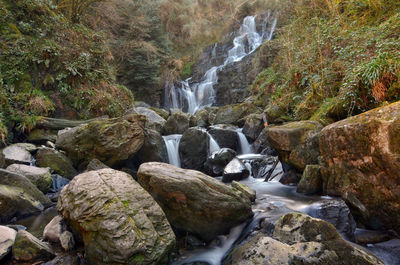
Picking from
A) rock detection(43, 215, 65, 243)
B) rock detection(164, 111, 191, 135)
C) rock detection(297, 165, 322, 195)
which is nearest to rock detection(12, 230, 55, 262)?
rock detection(43, 215, 65, 243)

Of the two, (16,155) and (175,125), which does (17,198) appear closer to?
(16,155)

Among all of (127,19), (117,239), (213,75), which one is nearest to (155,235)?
(117,239)

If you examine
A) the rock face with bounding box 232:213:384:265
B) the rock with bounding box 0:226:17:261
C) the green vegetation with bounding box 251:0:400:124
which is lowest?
the rock with bounding box 0:226:17:261

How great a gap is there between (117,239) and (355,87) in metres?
4.86

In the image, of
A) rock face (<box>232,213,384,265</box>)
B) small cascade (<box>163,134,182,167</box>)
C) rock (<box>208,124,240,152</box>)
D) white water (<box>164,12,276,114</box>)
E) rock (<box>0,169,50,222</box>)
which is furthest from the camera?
white water (<box>164,12,276,114</box>)

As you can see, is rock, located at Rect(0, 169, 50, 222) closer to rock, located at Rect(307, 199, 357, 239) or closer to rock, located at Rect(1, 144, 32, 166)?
rock, located at Rect(1, 144, 32, 166)

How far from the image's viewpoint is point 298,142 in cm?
504

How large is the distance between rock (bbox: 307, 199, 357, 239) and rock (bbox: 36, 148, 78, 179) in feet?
19.5

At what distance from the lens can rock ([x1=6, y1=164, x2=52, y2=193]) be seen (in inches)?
210

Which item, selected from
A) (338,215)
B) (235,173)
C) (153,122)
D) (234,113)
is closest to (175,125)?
(153,122)

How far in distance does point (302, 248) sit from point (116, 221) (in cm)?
191

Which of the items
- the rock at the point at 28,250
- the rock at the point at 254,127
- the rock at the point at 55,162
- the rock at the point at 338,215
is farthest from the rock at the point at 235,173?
the rock at the point at 55,162

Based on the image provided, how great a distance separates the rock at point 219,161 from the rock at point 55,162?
385 centimetres

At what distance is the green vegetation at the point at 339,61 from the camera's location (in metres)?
4.27
